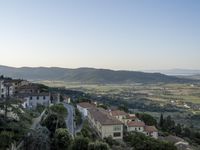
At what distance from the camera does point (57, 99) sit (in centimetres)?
5647

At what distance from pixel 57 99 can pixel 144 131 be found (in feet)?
51.3

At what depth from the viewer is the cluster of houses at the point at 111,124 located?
41.3 m

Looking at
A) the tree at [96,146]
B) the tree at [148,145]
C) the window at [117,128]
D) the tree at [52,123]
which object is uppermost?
the tree at [52,123]

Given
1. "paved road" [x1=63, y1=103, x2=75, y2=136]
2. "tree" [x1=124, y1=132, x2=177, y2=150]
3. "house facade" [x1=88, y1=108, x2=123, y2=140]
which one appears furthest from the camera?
"house facade" [x1=88, y1=108, x2=123, y2=140]

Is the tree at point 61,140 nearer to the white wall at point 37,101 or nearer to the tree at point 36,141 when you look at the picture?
the tree at point 36,141

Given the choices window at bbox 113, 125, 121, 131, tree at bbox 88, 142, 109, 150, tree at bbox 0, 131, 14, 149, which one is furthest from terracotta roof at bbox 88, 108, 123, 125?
tree at bbox 0, 131, 14, 149

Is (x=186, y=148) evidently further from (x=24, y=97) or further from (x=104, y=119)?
(x=24, y=97)

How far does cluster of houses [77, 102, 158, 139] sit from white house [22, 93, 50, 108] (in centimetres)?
598

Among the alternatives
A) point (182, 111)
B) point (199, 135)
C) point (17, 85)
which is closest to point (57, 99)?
point (17, 85)

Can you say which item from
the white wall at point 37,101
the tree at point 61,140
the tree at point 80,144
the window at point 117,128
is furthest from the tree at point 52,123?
the white wall at point 37,101

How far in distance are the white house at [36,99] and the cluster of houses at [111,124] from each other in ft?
Answer: 19.6

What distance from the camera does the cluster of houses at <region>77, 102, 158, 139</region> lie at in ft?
135

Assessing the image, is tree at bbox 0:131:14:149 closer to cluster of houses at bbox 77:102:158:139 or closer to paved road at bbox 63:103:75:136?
paved road at bbox 63:103:75:136

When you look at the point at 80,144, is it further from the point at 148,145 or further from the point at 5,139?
the point at 148,145
